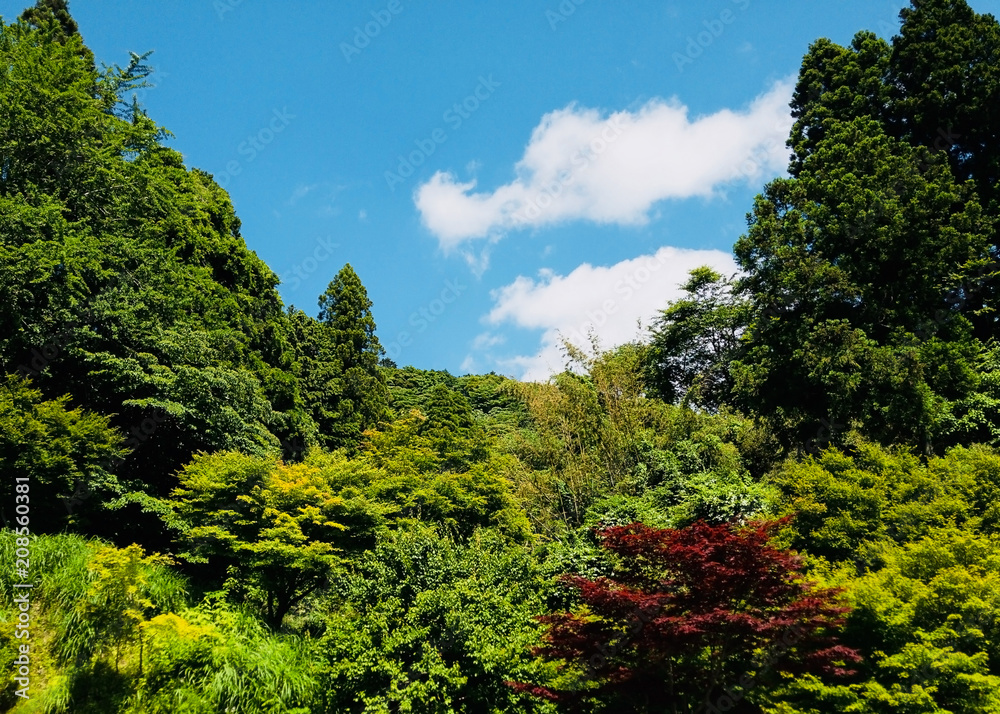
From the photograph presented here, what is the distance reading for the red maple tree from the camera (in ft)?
22.5

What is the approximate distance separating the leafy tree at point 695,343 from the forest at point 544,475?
0.67ft

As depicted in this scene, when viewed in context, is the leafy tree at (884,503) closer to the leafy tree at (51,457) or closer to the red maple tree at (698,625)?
the red maple tree at (698,625)

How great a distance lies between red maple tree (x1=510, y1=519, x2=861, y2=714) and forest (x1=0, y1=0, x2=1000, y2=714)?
0.15 feet

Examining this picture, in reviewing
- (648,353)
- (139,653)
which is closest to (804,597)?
(139,653)

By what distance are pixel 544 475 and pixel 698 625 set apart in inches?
466

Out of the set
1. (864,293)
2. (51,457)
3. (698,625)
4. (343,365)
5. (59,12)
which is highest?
(59,12)

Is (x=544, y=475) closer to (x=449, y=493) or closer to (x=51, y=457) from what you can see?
(x=449, y=493)

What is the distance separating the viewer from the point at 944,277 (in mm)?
17109

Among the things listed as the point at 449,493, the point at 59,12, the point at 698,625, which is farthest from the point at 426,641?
the point at 59,12

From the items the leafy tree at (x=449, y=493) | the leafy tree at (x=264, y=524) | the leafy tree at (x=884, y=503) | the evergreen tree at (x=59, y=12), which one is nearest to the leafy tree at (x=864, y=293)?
the leafy tree at (x=884, y=503)

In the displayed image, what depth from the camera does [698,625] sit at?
670cm

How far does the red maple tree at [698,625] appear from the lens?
270 inches

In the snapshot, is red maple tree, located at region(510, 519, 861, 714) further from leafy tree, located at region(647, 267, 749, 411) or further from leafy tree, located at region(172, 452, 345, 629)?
leafy tree, located at region(647, 267, 749, 411)

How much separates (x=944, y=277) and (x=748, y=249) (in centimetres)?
530
